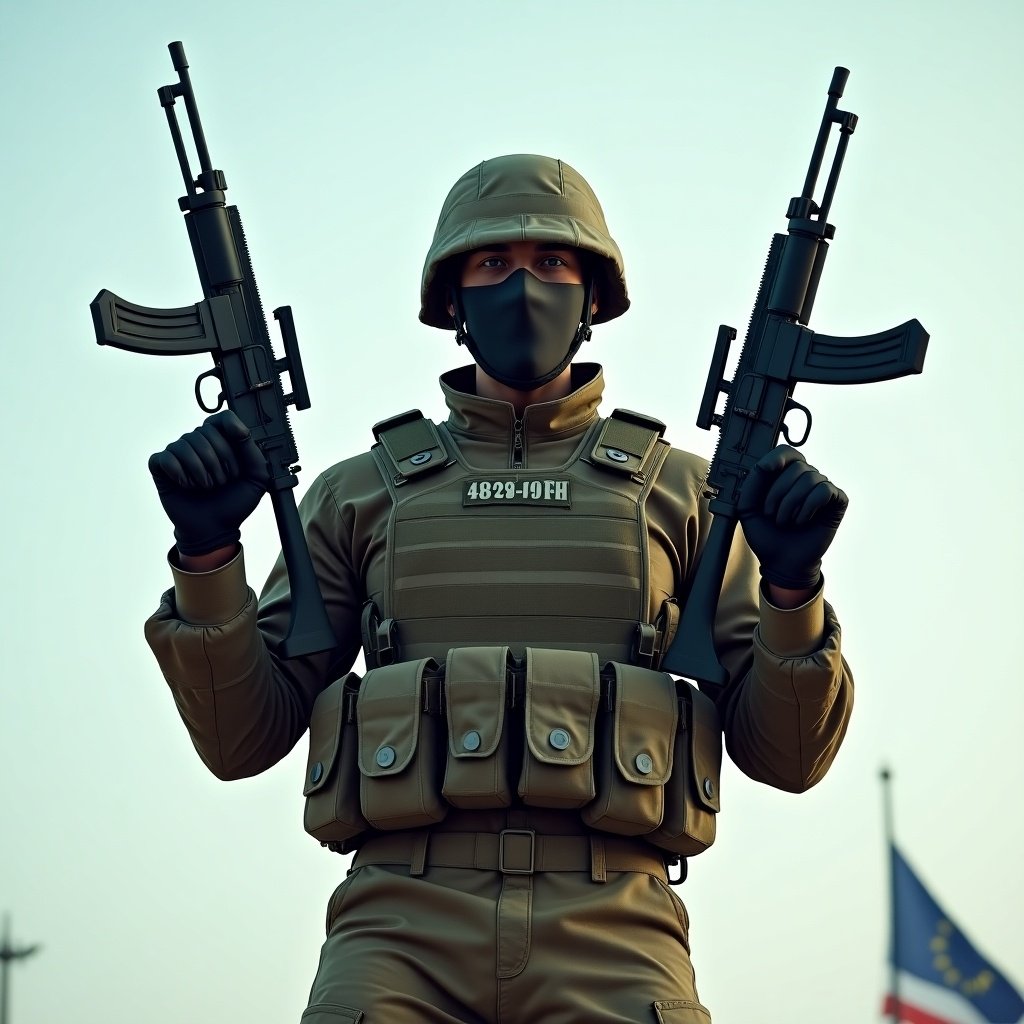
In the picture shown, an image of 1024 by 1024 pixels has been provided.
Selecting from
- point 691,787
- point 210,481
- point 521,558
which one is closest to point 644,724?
point 691,787

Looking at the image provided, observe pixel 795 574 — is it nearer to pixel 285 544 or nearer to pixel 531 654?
pixel 531 654

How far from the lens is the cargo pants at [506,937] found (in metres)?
5.52

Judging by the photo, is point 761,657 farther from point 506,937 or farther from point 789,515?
point 506,937

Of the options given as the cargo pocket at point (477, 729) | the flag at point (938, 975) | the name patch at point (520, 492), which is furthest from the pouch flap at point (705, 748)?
the flag at point (938, 975)

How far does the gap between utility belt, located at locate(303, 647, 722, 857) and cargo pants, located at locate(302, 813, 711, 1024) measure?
0.12 meters

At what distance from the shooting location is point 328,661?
6539 millimetres

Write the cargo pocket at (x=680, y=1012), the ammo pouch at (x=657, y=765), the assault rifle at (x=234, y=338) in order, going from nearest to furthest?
the cargo pocket at (x=680, y=1012), the ammo pouch at (x=657, y=765), the assault rifle at (x=234, y=338)

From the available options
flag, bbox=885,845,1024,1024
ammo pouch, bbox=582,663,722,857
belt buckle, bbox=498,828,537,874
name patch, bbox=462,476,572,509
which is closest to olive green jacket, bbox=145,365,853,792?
name patch, bbox=462,476,572,509

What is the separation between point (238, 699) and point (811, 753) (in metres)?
1.87

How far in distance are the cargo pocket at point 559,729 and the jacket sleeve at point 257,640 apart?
929mm

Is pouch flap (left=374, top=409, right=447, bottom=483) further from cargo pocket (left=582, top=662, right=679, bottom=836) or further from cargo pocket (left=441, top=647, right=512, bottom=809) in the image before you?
cargo pocket (left=582, top=662, right=679, bottom=836)

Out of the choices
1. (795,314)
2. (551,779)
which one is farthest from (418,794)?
(795,314)

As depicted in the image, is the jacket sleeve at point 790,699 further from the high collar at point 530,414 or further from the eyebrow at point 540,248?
the eyebrow at point 540,248

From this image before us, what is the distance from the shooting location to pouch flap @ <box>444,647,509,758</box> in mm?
5781
